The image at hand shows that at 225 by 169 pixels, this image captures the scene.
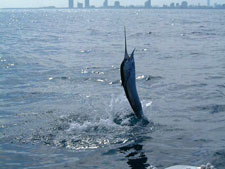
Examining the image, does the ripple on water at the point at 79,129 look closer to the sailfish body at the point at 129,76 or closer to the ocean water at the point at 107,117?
the ocean water at the point at 107,117

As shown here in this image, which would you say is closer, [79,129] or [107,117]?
[79,129]

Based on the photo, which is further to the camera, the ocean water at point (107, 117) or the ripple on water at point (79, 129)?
the ripple on water at point (79, 129)

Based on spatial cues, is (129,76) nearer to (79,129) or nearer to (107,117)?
(79,129)

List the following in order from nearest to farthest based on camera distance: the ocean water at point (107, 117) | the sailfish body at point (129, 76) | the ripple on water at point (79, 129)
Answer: the sailfish body at point (129, 76), the ocean water at point (107, 117), the ripple on water at point (79, 129)

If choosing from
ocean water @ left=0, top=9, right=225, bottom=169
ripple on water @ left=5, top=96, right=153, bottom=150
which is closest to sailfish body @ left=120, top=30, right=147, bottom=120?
ocean water @ left=0, top=9, right=225, bottom=169

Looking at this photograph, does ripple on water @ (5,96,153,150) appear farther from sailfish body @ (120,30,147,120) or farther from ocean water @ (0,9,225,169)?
sailfish body @ (120,30,147,120)

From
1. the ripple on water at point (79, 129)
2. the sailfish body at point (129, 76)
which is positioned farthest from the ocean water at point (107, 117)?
the sailfish body at point (129, 76)

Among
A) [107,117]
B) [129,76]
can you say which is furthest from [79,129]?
[129,76]

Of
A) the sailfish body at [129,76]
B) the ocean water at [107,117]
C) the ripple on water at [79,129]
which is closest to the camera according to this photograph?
the sailfish body at [129,76]

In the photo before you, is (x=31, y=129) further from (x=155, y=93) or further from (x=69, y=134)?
(x=155, y=93)

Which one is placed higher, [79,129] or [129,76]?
[129,76]

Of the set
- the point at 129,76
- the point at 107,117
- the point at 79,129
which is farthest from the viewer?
the point at 107,117

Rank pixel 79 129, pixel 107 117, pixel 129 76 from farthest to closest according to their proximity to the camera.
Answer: pixel 107 117 < pixel 79 129 < pixel 129 76

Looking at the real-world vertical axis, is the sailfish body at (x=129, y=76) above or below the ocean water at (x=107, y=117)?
above
